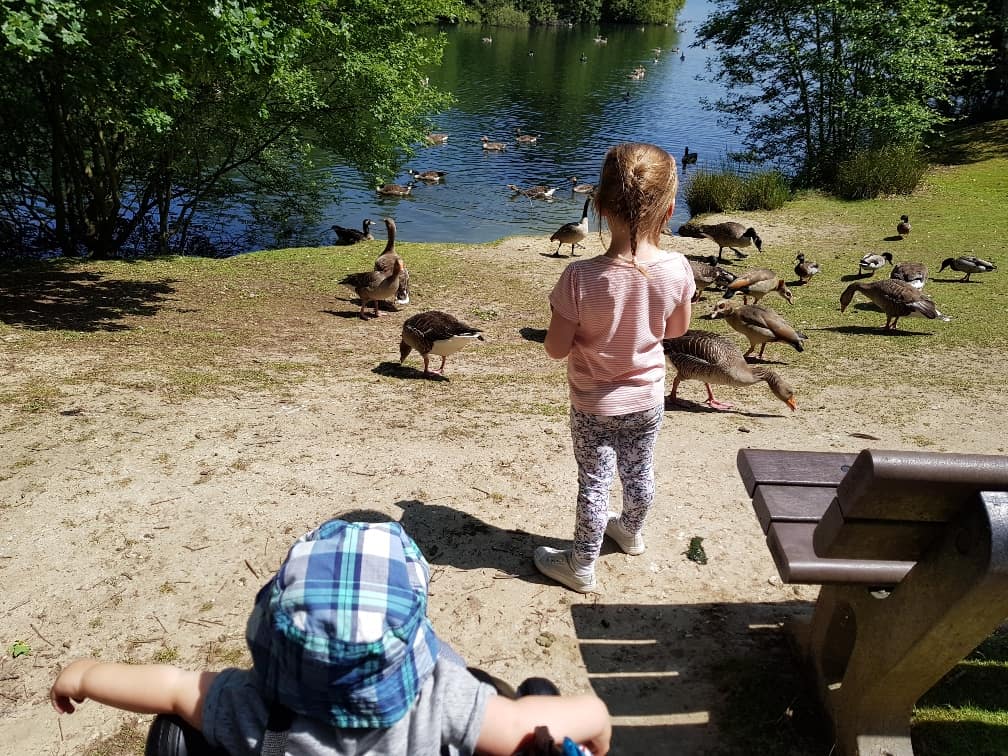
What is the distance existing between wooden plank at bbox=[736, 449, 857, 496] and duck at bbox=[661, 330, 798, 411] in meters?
4.06

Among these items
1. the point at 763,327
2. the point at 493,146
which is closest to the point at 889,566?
the point at 763,327

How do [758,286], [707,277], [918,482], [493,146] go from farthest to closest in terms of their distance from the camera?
[493,146] < [707,277] < [758,286] < [918,482]

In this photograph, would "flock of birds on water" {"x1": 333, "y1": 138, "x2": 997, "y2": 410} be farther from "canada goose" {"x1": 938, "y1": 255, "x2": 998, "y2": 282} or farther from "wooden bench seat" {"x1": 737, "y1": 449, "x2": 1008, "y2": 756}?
"wooden bench seat" {"x1": 737, "y1": 449, "x2": 1008, "y2": 756}

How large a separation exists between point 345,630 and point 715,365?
6487 mm

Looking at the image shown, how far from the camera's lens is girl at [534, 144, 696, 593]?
10.7ft

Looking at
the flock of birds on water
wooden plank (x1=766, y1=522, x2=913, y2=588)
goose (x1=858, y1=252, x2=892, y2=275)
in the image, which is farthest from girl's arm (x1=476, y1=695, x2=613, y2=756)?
goose (x1=858, y1=252, x2=892, y2=275)

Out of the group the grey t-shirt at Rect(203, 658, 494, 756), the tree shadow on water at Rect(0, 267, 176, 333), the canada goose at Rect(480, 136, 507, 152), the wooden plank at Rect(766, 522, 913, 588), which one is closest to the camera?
the grey t-shirt at Rect(203, 658, 494, 756)

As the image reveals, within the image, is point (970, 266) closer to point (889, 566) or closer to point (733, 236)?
point (733, 236)

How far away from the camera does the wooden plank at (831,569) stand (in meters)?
2.82

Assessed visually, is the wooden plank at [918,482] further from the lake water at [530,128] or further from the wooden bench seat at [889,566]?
the lake water at [530,128]

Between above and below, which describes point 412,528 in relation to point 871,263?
above

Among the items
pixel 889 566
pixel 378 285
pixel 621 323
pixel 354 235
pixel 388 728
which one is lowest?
pixel 354 235

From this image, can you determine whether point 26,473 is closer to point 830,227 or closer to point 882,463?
point 882,463

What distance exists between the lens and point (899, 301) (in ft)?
34.3
